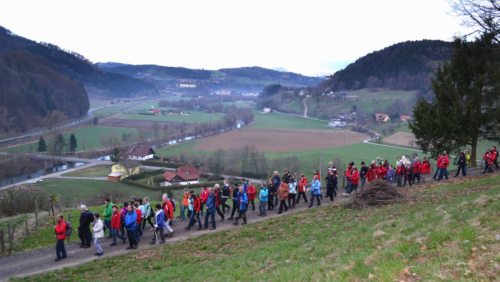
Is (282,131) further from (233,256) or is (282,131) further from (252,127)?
(233,256)

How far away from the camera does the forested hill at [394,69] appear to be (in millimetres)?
161375

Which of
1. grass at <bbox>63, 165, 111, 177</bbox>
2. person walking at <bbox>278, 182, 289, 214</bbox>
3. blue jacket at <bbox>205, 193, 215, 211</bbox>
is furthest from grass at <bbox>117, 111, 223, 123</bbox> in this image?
blue jacket at <bbox>205, 193, 215, 211</bbox>

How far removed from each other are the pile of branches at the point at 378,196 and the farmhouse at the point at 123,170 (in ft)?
169

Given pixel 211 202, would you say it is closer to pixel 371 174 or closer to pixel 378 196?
pixel 378 196

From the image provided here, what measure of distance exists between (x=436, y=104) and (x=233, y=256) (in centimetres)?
2061

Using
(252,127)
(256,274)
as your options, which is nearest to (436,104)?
(256,274)

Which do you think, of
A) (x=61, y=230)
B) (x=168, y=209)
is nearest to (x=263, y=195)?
(x=168, y=209)

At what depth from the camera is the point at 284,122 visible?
Result: 438ft

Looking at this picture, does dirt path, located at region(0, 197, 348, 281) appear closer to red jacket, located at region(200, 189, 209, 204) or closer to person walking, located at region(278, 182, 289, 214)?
red jacket, located at region(200, 189, 209, 204)

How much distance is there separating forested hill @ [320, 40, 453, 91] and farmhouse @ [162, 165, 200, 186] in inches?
4562

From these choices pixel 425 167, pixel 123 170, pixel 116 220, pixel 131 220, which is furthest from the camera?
pixel 123 170

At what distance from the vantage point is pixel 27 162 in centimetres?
7888

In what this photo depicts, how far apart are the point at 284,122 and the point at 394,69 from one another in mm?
68488

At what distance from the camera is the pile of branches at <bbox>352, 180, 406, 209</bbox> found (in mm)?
17953
